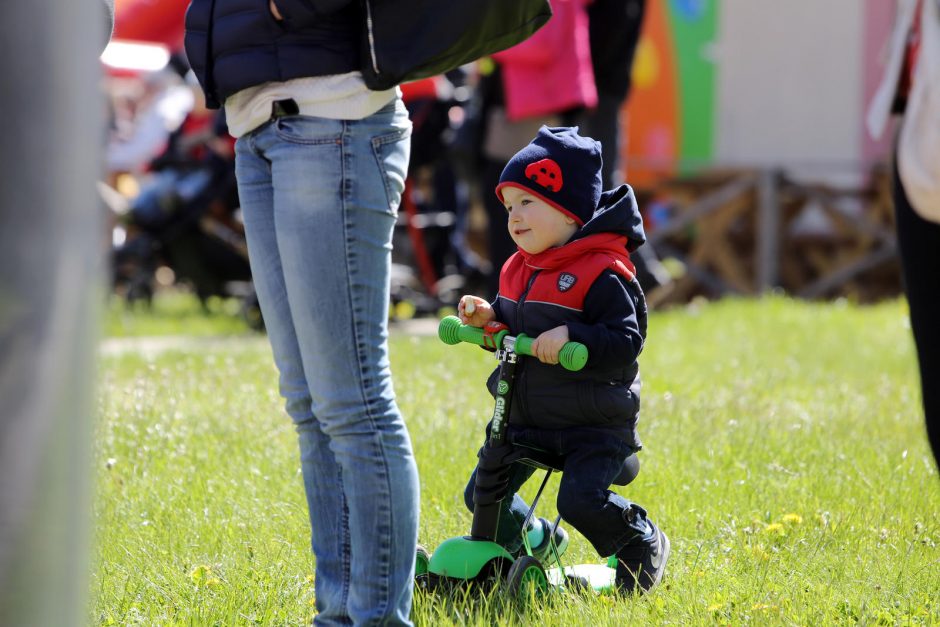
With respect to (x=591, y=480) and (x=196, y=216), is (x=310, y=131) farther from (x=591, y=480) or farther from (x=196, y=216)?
(x=196, y=216)

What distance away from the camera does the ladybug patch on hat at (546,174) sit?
327 cm

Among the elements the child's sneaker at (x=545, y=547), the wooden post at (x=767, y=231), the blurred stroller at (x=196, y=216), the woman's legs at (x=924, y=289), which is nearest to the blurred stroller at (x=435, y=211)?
the blurred stroller at (x=196, y=216)

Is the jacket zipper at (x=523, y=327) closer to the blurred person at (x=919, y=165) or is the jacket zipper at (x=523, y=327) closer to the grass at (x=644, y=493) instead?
the grass at (x=644, y=493)

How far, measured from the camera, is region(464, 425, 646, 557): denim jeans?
10.5 feet

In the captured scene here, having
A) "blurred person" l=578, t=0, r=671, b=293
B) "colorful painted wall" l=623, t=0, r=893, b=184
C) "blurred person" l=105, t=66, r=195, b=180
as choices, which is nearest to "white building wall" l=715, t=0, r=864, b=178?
Result: "colorful painted wall" l=623, t=0, r=893, b=184

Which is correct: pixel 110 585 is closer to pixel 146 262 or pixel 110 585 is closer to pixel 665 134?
pixel 146 262

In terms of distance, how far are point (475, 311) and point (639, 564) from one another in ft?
2.58

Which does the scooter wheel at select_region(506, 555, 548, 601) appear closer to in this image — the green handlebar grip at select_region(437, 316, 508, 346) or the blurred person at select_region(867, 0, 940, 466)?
the green handlebar grip at select_region(437, 316, 508, 346)

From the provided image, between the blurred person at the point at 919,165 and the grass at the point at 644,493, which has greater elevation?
the blurred person at the point at 919,165

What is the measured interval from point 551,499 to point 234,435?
1440 millimetres

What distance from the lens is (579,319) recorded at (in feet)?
10.7

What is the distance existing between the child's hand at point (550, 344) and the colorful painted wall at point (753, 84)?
9280mm

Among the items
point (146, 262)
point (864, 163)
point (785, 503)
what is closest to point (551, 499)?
point (785, 503)

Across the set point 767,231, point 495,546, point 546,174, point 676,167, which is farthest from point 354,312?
point 676,167
